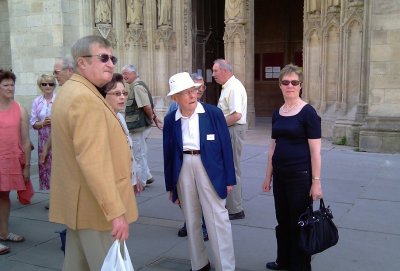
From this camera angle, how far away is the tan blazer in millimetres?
2531

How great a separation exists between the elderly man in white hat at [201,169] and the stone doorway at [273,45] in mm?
14105

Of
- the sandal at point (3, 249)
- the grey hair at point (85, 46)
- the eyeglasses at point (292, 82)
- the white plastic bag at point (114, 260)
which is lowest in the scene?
the sandal at point (3, 249)

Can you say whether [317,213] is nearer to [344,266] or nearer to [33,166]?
[344,266]

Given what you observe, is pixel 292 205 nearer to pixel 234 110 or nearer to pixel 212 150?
pixel 212 150

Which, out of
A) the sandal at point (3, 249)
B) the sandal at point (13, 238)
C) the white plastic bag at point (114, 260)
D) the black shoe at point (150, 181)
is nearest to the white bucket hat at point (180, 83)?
the white plastic bag at point (114, 260)

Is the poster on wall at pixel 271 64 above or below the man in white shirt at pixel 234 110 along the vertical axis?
above

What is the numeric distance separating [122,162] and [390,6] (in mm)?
8189

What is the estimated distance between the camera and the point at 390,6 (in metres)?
9.15

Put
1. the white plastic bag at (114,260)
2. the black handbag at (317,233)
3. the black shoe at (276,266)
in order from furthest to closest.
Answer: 1. the black shoe at (276,266)
2. the black handbag at (317,233)
3. the white plastic bag at (114,260)

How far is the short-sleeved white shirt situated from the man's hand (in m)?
3.01

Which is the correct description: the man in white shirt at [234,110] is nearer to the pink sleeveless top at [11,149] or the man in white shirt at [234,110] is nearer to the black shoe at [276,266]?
the black shoe at [276,266]

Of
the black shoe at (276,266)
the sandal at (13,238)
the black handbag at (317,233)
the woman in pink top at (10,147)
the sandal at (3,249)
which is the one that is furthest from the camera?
the sandal at (13,238)

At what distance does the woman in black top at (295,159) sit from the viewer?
368 centimetres

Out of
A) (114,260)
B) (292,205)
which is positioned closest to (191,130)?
(292,205)
